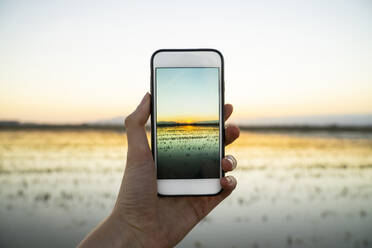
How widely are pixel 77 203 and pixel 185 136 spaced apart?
4658mm

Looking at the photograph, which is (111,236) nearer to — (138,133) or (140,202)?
(140,202)

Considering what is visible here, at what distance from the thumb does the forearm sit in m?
0.40

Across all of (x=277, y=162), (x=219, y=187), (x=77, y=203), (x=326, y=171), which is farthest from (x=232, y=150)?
(x=219, y=187)

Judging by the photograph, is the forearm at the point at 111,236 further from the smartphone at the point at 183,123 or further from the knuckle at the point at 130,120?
the knuckle at the point at 130,120

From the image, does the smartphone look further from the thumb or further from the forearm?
the forearm

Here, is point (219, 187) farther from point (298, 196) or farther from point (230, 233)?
point (298, 196)

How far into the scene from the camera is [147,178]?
2.21 m

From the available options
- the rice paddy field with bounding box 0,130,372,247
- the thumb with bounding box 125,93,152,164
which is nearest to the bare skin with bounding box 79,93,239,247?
the thumb with bounding box 125,93,152,164

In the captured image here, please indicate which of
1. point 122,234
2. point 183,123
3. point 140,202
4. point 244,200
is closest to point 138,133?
point 183,123

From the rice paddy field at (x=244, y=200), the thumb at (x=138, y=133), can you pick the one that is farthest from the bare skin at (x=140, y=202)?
the rice paddy field at (x=244, y=200)

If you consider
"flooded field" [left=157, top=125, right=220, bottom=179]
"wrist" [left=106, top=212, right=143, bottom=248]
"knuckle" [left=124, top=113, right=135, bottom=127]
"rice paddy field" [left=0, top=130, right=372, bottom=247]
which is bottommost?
"rice paddy field" [left=0, top=130, right=372, bottom=247]

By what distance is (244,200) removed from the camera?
6.20 m

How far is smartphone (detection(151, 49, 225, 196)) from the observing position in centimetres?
227

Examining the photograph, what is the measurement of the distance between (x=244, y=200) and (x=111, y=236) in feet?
14.5
